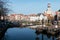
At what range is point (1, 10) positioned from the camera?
31.3 metres

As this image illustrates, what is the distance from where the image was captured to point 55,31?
40.0 metres

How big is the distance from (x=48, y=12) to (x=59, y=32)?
166 ft

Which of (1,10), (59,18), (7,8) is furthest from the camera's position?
(59,18)

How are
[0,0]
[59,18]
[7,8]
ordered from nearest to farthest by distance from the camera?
[0,0], [7,8], [59,18]

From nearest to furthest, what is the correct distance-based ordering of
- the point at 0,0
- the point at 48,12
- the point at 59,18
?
1. the point at 0,0
2. the point at 59,18
3. the point at 48,12

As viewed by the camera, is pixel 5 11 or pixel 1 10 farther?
pixel 5 11

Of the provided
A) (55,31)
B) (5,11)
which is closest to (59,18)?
(55,31)

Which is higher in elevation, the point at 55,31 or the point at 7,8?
the point at 7,8

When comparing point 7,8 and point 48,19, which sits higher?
point 7,8

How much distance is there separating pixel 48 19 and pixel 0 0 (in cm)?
5284

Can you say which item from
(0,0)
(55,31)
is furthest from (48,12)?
(0,0)

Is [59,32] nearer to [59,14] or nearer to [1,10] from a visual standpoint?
[1,10]

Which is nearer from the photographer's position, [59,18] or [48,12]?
[59,18]

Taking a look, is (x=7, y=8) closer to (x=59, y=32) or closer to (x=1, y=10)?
(x=1, y=10)
